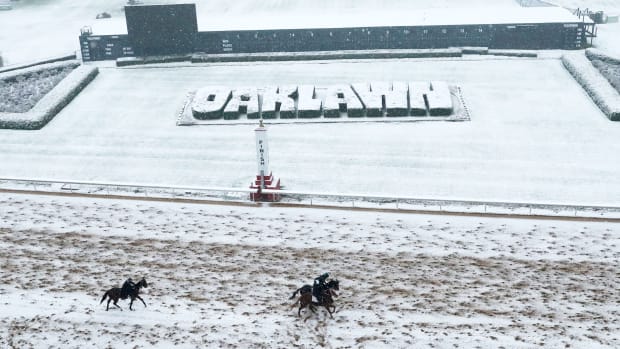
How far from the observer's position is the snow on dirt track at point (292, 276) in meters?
17.7

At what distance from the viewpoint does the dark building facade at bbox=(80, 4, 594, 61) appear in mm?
50312

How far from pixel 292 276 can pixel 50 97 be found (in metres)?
28.5

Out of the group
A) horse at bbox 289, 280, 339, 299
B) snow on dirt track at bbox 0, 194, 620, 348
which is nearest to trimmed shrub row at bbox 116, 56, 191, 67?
snow on dirt track at bbox 0, 194, 620, 348

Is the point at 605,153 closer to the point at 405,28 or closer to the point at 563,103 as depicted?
the point at 563,103

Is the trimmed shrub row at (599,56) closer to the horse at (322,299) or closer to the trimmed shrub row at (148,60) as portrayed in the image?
the trimmed shrub row at (148,60)

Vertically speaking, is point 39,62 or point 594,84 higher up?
point 39,62

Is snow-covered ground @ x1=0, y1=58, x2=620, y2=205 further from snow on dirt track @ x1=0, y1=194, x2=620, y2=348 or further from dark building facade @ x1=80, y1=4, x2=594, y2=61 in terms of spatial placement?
dark building facade @ x1=80, y1=4, x2=594, y2=61

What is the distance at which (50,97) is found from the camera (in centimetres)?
4194

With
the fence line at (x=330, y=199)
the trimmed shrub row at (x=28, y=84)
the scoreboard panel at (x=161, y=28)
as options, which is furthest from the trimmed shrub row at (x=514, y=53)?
the trimmed shrub row at (x=28, y=84)

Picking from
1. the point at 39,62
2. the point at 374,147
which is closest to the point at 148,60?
the point at 39,62

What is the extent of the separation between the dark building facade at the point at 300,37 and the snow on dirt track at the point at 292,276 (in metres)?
27.2

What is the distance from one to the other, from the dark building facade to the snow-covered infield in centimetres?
480

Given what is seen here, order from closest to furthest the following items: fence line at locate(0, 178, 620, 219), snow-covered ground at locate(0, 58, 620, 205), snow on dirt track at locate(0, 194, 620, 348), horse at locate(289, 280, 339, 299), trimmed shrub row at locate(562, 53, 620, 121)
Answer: snow on dirt track at locate(0, 194, 620, 348) → horse at locate(289, 280, 339, 299) → fence line at locate(0, 178, 620, 219) → snow-covered ground at locate(0, 58, 620, 205) → trimmed shrub row at locate(562, 53, 620, 121)

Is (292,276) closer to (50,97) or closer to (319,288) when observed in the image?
(319,288)
